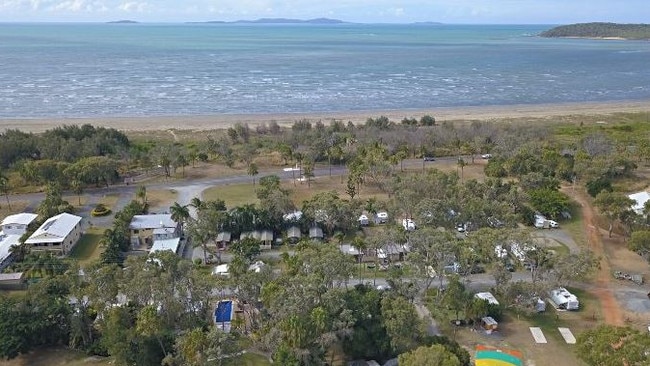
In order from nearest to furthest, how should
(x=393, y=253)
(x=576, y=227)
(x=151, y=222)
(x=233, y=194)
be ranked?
(x=393, y=253) < (x=151, y=222) < (x=576, y=227) < (x=233, y=194)

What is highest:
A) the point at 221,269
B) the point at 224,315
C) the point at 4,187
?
the point at 224,315

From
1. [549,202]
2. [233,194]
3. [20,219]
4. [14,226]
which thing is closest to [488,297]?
[549,202]

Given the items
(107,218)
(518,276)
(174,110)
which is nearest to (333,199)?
(518,276)

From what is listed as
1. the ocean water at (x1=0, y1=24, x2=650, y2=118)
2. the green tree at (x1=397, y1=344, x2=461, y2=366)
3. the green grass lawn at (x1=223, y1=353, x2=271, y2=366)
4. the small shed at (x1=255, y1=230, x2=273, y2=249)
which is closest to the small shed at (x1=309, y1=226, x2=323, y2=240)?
the small shed at (x1=255, y1=230, x2=273, y2=249)

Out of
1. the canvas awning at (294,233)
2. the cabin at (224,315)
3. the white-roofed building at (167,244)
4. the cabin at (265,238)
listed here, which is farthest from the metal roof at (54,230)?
the canvas awning at (294,233)

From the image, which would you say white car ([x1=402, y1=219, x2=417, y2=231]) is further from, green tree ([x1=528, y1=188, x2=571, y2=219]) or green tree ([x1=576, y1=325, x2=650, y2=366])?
green tree ([x1=576, y1=325, x2=650, y2=366])

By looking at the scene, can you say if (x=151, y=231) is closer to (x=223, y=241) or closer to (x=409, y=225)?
(x=223, y=241)
